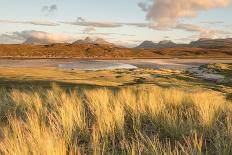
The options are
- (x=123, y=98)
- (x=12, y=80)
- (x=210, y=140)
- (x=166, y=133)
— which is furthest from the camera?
(x=12, y=80)

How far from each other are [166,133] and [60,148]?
2819 mm

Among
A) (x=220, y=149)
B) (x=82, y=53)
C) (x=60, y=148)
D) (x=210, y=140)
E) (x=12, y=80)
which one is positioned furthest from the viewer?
(x=82, y=53)

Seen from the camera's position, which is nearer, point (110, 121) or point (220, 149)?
point (220, 149)

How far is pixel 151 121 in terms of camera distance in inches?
288

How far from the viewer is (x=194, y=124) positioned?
270 inches

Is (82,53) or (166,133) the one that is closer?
(166,133)

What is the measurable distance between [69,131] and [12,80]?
16.4 metres

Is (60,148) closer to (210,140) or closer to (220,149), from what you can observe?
(220,149)

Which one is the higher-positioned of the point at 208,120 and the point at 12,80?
the point at 208,120

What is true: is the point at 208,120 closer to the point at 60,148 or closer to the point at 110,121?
the point at 110,121

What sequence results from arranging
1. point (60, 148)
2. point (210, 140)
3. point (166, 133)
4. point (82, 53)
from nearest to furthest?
point (60, 148) → point (210, 140) → point (166, 133) → point (82, 53)

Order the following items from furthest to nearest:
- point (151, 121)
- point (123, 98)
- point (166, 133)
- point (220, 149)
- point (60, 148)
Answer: point (123, 98), point (151, 121), point (166, 133), point (220, 149), point (60, 148)

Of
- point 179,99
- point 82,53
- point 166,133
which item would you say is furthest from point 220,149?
point 82,53

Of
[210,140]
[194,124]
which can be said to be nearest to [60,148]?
[210,140]
